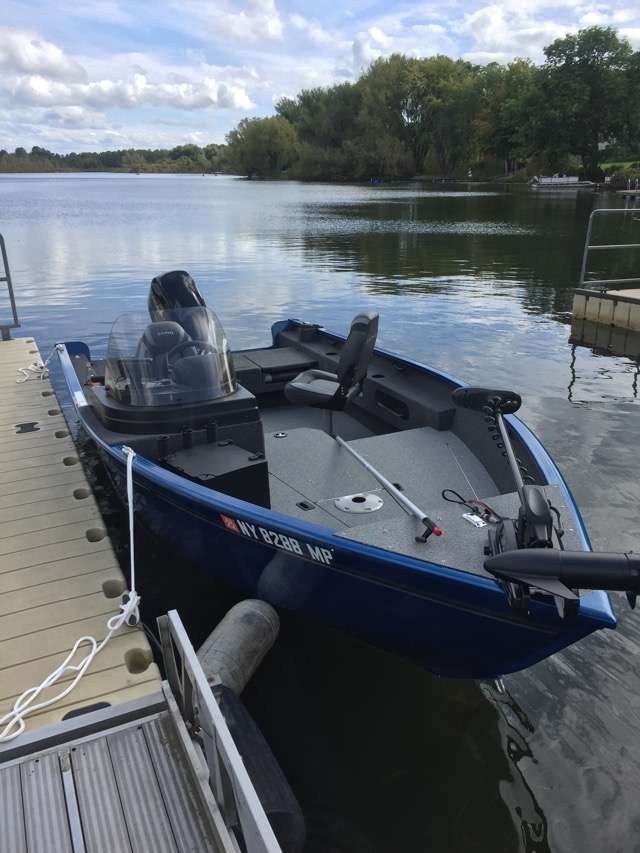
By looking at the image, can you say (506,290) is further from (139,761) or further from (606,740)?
(139,761)

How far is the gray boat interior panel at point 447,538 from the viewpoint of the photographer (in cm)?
316

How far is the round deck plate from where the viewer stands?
13.7ft

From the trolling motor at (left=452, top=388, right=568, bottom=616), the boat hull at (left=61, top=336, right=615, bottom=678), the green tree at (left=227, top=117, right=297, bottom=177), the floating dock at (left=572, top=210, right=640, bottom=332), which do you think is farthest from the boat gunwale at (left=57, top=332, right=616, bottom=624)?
the green tree at (left=227, top=117, right=297, bottom=177)

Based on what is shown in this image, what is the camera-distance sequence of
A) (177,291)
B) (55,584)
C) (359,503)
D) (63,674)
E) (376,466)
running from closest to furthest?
(63,674)
(55,584)
(359,503)
(376,466)
(177,291)

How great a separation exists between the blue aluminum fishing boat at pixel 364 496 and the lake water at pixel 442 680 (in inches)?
18.7

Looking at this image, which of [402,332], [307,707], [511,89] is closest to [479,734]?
[307,707]

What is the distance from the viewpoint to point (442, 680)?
157 inches

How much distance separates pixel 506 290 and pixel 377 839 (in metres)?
15.0

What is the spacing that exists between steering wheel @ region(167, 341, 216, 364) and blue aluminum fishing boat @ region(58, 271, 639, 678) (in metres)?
0.02

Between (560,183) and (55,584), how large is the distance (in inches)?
2678

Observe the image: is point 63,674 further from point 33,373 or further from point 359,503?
point 33,373

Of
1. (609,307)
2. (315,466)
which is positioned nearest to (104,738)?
(315,466)

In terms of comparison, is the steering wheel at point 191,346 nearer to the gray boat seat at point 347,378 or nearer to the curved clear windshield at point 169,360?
the curved clear windshield at point 169,360

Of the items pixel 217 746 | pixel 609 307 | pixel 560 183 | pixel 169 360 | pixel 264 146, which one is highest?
pixel 264 146
